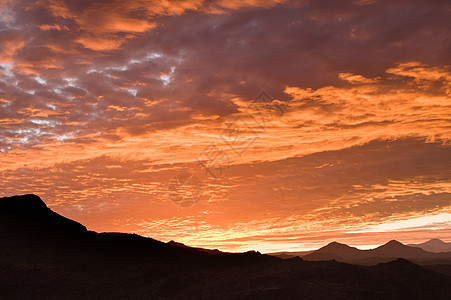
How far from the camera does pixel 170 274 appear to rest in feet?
268

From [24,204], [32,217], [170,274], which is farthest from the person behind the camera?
[24,204]

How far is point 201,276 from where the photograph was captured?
79438 millimetres

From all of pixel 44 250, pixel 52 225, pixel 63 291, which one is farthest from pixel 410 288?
pixel 52 225

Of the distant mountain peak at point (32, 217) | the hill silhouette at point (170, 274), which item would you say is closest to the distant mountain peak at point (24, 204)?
Result: the distant mountain peak at point (32, 217)

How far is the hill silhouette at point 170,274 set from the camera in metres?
65.3

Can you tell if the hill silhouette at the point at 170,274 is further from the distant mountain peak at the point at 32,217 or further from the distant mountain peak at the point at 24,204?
the distant mountain peak at the point at 24,204

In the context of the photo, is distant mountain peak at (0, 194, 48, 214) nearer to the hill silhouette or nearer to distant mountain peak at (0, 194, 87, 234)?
distant mountain peak at (0, 194, 87, 234)

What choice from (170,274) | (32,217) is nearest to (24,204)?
(32,217)

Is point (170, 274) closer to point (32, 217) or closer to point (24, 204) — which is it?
point (32, 217)

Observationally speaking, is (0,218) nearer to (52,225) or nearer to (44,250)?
(52,225)

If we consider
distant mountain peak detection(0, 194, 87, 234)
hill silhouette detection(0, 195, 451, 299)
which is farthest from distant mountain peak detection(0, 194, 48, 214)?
hill silhouette detection(0, 195, 451, 299)

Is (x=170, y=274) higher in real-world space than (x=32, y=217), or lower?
lower

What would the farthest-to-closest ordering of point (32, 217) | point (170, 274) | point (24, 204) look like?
point (24, 204) → point (32, 217) → point (170, 274)

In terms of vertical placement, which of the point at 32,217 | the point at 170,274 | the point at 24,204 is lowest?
the point at 170,274
